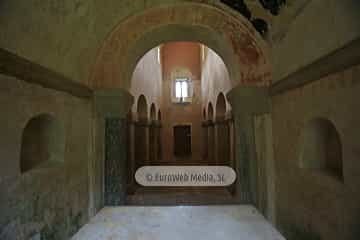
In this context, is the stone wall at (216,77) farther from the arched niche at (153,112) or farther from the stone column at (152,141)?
the stone column at (152,141)

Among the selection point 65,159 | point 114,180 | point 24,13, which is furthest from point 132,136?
point 24,13

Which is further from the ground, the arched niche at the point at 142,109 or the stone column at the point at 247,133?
the arched niche at the point at 142,109

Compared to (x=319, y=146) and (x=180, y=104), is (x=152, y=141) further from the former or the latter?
(x=319, y=146)

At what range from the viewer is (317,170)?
1918 mm

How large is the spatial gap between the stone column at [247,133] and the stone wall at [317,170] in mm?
190

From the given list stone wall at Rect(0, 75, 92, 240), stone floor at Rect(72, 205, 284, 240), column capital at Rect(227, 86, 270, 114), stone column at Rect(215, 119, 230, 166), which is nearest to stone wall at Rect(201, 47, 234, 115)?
stone column at Rect(215, 119, 230, 166)

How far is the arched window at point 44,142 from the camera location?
213cm

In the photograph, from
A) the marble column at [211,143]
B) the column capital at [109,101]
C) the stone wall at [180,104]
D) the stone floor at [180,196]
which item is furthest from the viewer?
the stone wall at [180,104]

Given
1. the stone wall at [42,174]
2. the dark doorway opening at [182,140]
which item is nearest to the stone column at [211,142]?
the dark doorway opening at [182,140]

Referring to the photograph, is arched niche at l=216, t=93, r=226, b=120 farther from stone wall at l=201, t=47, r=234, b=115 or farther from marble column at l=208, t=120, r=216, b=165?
marble column at l=208, t=120, r=216, b=165

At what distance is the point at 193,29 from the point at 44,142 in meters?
2.33

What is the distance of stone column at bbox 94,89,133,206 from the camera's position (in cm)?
281

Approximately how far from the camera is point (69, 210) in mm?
2211

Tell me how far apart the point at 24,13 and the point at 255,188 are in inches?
116
